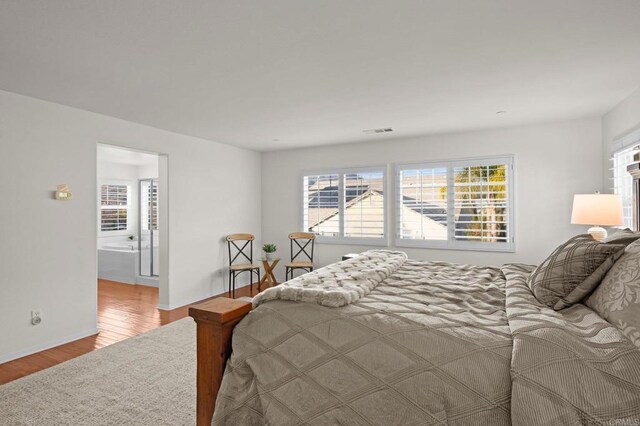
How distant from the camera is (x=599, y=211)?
3.17m

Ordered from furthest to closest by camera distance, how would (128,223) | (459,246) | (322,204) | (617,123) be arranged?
(128,223), (322,204), (459,246), (617,123)

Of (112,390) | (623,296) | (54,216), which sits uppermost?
(54,216)

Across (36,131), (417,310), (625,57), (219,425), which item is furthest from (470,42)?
(36,131)

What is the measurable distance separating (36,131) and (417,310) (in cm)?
380

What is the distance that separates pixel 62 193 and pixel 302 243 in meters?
3.43

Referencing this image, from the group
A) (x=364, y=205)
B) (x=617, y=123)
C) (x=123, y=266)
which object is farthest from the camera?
(x=123, y=266)

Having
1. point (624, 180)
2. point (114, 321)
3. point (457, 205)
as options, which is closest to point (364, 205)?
point (457, 205)

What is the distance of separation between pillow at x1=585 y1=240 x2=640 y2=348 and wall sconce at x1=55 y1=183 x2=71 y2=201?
4.27 metres

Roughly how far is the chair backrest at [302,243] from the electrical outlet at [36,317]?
3.26m

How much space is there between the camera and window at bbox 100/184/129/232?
24.2ft

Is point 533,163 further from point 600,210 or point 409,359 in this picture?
point 409,359

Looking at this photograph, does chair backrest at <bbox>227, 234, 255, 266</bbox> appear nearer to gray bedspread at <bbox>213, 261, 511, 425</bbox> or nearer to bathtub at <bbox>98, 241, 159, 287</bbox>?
bathtub at <bbox>98, 241, 159, 287</bbox>

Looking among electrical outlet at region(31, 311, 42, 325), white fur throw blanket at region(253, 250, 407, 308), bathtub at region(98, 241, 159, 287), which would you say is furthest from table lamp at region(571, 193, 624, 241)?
bathtub at region(98, 241, 159, 287)

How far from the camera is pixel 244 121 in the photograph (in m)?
4.12
